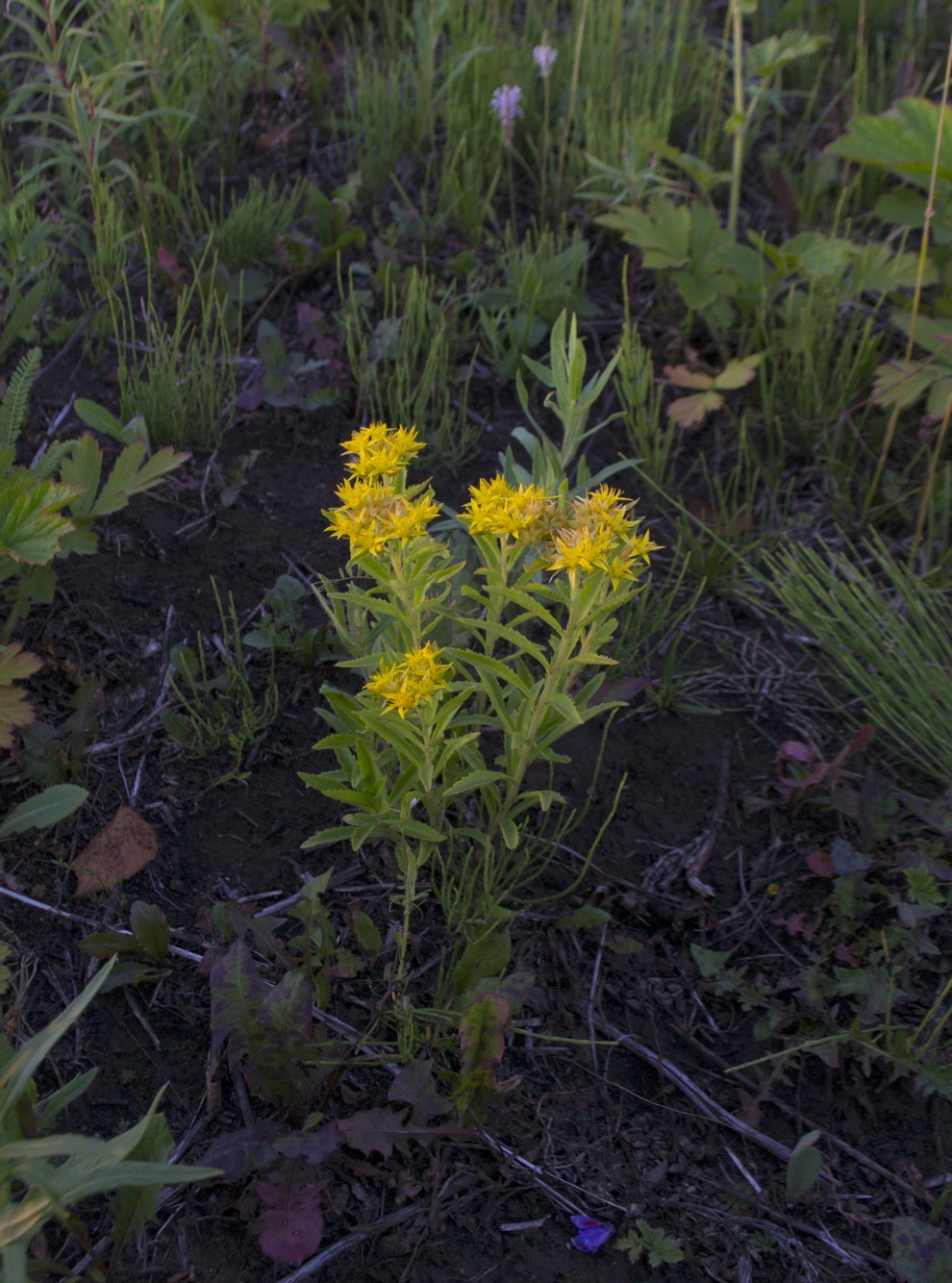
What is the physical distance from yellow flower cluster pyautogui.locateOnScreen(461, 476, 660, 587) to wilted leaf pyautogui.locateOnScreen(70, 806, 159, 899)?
811 millimetres

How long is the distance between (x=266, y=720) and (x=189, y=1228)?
0.83 metres

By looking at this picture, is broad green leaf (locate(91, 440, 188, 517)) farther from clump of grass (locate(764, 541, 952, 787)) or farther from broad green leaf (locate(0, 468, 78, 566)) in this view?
clump of grass (locate(764, 541, 952, 787))

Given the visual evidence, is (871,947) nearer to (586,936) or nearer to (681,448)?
(586,936)

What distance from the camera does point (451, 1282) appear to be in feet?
4.37

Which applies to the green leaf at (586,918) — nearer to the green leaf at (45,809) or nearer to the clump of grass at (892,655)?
the clump of grass at (892,655)

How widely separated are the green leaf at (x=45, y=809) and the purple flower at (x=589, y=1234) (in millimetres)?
947

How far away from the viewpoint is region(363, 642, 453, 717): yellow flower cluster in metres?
1.30

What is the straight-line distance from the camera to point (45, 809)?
159 cm

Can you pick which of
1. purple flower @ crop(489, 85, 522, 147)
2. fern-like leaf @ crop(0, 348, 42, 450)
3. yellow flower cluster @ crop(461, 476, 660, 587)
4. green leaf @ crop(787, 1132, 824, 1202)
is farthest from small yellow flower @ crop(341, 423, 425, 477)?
purple flower @ crop(489, 85, 522, 147)

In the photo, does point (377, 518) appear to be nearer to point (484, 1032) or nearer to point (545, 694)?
point (545, 694)

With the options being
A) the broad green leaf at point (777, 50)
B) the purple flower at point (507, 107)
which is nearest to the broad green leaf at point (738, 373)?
the broad green leaf at point (777, 50)

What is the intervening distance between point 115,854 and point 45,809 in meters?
0.16

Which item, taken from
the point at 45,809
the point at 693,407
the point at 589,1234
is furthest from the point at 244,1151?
the point at 693,407

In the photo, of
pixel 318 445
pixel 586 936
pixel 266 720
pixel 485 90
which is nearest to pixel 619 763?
pixel 586 936
